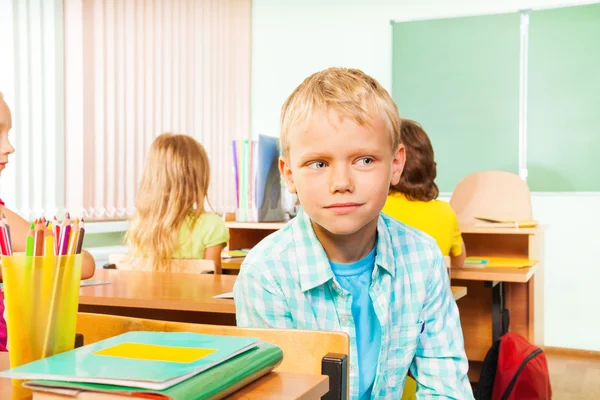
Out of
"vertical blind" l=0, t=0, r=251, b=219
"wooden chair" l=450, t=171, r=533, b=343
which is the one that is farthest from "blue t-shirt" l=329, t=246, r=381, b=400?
"wooden chair" l=450, t=171, r=533, b=343

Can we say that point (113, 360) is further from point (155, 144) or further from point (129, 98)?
point (129, 98)

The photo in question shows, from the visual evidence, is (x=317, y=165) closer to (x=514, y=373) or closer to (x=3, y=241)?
(x=3, y=241)

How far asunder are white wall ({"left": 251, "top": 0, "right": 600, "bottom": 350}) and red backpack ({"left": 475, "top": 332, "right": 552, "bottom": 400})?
59.5 inches

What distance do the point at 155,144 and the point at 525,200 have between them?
1785 millimetres

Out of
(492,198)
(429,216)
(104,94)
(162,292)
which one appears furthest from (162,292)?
(492,198)

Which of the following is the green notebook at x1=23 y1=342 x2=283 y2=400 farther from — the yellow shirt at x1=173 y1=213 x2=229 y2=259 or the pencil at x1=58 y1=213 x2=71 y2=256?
the yellow shirt at x1=173 y1=213 x2=229 y2=259

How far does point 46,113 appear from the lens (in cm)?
312

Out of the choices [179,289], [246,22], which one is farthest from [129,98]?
[179,289]

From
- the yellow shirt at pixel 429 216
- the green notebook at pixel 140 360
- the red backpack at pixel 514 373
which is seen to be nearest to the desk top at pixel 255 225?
the yellow shirt at pixel 429 216

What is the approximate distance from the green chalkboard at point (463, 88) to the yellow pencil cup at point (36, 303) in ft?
12.4

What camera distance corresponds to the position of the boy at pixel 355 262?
1.11 metres

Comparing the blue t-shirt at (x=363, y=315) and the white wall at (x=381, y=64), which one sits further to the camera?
the white wall at (x=381, y=64)

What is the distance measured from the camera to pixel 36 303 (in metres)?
0.69

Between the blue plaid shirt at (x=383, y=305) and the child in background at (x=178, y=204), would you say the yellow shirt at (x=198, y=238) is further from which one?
the blue plaid shirt at (x=383, y=305)
